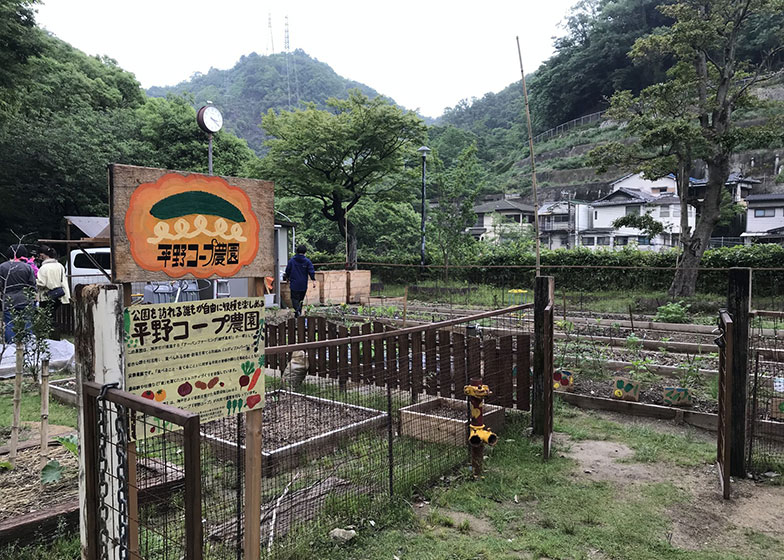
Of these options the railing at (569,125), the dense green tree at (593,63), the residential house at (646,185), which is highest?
the dense green tree at (593,63)

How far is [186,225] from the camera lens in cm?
230

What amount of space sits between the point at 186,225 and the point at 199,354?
22.5 inches

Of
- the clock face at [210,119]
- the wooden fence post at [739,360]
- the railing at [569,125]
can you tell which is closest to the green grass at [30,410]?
the clock face at [210,119]

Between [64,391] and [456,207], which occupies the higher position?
[456,207]

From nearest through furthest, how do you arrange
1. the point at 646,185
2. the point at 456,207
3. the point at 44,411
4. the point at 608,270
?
the point at 44,411
the point at 608,270
the point at 456,207
the point at 646,185

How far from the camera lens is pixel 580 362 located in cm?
773

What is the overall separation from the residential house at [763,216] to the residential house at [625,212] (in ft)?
15.3

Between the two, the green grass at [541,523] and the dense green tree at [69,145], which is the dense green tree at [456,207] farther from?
the green grass at [541,523]

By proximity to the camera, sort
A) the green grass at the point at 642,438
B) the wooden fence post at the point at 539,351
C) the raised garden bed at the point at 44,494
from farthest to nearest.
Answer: the wooden fence post at the point at 539,351 → the green grass at the point at 642,438 → the raised garden bed at the point at 44,494

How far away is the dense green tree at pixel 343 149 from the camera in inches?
913

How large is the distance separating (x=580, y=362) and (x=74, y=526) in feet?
21.3

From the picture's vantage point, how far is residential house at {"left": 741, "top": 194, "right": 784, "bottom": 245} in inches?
1538

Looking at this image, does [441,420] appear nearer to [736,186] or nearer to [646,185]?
[736,186]

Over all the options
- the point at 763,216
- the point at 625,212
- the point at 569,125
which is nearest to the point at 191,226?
the point at 763,216
